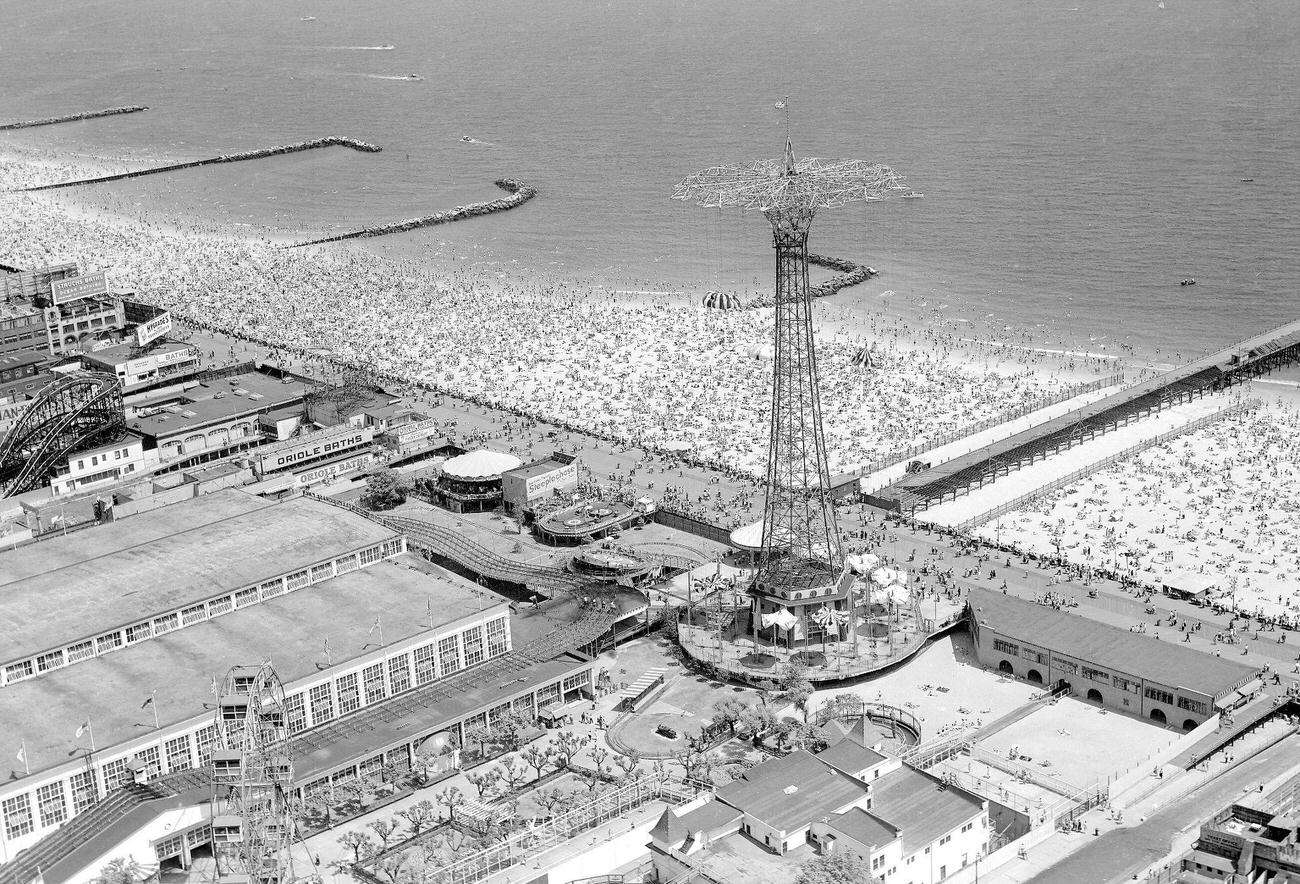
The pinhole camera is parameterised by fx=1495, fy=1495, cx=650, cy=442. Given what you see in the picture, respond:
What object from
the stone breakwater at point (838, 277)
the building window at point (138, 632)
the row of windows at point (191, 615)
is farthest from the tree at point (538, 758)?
the stone breakwater at point (838, 277)

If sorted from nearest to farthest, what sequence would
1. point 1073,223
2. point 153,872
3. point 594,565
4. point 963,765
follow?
point 153,872
point 963,765
point 594,565
point 1073,223

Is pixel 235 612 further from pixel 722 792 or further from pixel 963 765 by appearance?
pixel 963 765

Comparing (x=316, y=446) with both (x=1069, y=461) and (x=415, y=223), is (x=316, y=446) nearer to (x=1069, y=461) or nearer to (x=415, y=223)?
A: (x=1069, y=461)

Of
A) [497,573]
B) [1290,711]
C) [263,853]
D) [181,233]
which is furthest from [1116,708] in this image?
[181,233]

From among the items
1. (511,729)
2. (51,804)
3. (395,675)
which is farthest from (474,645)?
(51,804)

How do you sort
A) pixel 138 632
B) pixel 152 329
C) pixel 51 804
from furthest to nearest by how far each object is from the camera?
pixel 152 329 → pixel 138 632 → pixel 51 804

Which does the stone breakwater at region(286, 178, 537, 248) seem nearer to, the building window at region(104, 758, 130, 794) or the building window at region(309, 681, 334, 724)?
the building window at region(309, 681, 334, 724)
